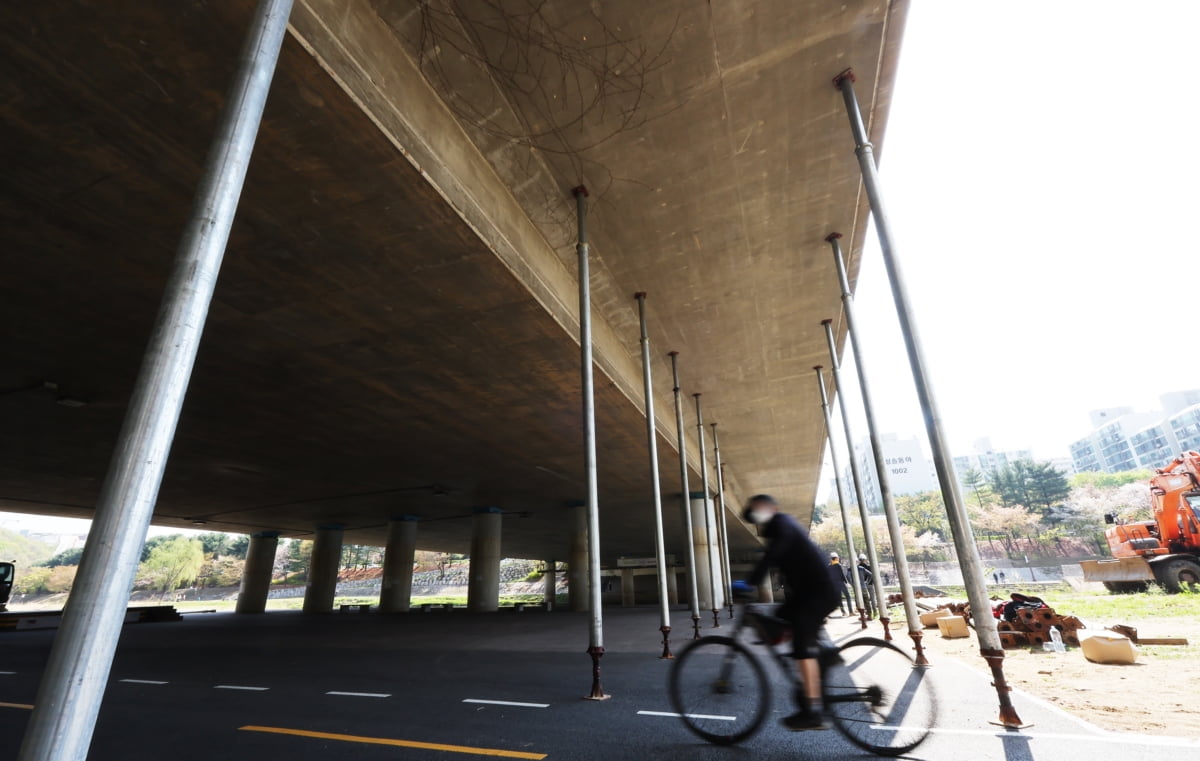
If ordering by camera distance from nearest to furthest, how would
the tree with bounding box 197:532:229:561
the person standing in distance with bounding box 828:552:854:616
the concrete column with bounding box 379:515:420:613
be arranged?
1. the person standing in distance with bounding box 828:552:854:616
2. the concrete column with bounding box 379:515:420:613
3. the tree with bounding box 197:532:229:561

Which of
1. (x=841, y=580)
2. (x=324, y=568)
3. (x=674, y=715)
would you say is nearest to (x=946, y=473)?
(x=674, y=715)

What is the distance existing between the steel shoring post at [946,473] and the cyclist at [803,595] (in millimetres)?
1282

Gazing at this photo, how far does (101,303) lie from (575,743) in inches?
406

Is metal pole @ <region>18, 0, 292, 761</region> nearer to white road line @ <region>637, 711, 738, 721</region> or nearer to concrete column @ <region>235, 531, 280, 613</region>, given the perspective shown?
white road line @ <region>637, 711, 738, 721</region>

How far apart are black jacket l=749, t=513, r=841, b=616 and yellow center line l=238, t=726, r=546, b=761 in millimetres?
2385

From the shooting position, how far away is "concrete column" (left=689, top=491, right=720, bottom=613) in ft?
76.2

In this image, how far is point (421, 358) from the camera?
11.4 m

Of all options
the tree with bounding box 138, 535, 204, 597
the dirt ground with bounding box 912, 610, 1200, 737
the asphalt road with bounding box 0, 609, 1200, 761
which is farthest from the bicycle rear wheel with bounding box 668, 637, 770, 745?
the tree with bounding box 138, 535, 204, 597

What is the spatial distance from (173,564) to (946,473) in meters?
102

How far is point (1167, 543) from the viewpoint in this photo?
18609mm

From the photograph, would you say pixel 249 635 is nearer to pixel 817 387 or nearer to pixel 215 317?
pixel 215 317

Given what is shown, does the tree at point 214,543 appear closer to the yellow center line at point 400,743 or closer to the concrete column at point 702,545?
the concrete column at point 702,545

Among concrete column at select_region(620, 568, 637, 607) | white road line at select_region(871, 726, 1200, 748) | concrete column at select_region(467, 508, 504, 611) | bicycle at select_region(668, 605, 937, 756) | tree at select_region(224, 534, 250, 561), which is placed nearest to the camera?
white road line at select_region(871, 726, 1200, 748)

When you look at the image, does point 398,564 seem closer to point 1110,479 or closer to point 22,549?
point 1110,479
